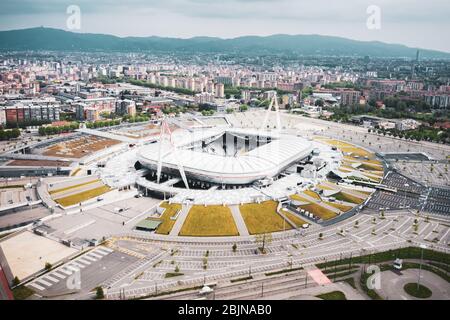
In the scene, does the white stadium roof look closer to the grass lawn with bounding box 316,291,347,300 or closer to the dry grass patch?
the dry grass patch

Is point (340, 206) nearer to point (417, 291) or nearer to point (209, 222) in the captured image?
point (209, 222)

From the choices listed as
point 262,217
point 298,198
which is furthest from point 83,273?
point 298,198

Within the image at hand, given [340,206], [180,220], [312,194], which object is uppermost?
[312,194]

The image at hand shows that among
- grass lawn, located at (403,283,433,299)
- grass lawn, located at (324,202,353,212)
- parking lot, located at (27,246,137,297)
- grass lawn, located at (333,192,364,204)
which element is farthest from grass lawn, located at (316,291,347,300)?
grass lawn, located at (333,192,364,204)
